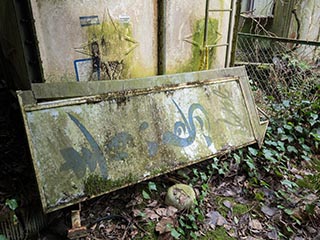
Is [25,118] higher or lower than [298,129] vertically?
higher

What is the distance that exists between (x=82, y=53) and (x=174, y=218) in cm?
181

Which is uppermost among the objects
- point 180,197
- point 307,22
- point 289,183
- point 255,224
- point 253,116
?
point 307,22

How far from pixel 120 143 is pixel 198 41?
1.64 m

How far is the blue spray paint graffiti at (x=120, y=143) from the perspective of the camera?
2.21 metres

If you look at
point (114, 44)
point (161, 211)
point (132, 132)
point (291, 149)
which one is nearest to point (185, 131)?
point (132, 132)

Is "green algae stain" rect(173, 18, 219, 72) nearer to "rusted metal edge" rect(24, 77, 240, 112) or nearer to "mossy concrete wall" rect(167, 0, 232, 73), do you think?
"mossy concrete wall" rect(167, 0, 232, 73)

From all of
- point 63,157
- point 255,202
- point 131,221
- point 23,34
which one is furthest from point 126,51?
point 255,202

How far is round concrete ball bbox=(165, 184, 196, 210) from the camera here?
103 inches

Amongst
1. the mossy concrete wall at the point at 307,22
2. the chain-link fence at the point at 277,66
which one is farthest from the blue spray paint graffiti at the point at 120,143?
the mossy concrete wall at the point at 307,22

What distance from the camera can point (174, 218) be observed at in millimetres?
2520

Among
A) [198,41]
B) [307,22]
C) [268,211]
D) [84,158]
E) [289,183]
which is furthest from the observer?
[307,22]

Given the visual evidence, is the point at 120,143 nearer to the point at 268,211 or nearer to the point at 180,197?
the point at 180,197

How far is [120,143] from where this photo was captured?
245 cm

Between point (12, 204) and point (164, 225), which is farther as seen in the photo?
point (164, 225)
